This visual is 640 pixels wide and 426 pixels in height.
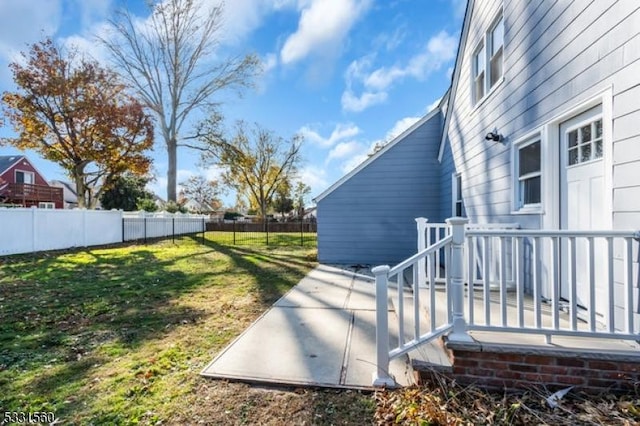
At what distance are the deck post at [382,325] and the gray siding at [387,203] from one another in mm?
6247

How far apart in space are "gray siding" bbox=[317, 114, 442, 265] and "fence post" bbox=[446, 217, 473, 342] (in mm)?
6250

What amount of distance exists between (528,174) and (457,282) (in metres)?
2.55

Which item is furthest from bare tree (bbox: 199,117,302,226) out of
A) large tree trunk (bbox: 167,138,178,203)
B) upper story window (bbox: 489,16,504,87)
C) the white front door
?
the white front door

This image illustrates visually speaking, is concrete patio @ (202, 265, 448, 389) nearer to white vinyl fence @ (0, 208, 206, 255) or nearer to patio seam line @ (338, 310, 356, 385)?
patio seam line @ (338, 310, 356, 385)

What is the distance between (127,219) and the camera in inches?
615

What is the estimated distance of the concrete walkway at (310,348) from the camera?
9.14 feet

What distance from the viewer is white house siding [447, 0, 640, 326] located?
250 cm

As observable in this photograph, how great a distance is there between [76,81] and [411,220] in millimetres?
16975

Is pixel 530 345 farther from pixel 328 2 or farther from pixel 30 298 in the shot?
pixel 328 2

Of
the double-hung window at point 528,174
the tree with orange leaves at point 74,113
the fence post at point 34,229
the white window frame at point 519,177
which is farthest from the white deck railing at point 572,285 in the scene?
the tree with orange leaves at point 74,113

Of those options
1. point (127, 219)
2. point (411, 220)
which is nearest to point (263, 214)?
point (127, 219)

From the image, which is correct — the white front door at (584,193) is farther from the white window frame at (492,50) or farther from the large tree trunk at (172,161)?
the large tree trunk at (172,161)

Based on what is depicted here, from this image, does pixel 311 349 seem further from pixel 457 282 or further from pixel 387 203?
pixel 387 203

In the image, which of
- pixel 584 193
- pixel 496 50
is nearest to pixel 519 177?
pixel 584 193
